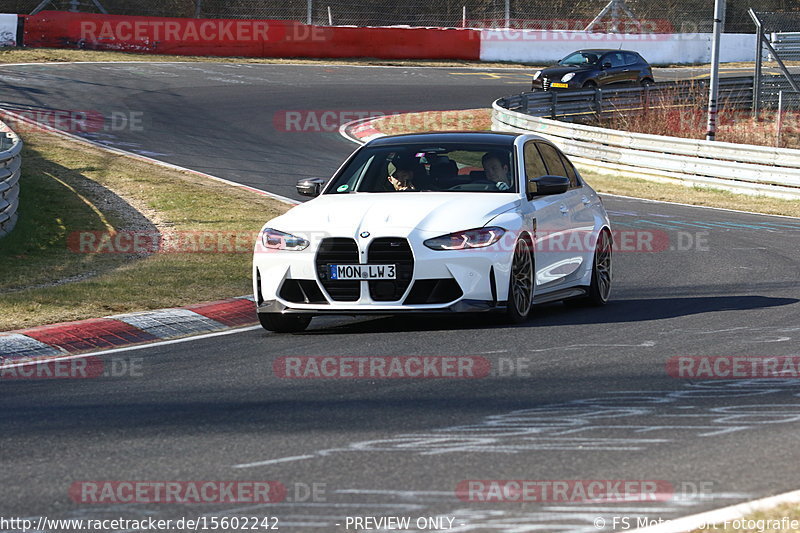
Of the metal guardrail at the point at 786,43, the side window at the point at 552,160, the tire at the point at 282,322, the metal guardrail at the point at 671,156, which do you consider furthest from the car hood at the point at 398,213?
the metal guardrail at the point at 786,43

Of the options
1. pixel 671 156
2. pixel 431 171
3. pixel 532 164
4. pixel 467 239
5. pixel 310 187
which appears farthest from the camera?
pixel 671 156

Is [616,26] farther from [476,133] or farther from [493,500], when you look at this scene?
[493,500]

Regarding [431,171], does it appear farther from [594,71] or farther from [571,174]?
[594,71]

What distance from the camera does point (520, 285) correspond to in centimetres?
1009

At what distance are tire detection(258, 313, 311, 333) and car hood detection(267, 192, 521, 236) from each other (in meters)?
0.71

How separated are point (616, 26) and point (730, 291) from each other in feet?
135

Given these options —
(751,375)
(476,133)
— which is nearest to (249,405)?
(751,375)

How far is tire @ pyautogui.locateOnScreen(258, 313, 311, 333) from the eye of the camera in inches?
396

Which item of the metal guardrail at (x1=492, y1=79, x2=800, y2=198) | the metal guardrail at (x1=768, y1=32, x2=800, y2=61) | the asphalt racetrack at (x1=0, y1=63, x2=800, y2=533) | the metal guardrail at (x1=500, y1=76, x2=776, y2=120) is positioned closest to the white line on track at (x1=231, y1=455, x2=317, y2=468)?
the asphalt racetrack at (x1=0, y1=63, x2=800, y2=533)

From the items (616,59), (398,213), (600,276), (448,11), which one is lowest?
(600,276)

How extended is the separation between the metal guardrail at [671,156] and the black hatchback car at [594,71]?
4838 millimetres

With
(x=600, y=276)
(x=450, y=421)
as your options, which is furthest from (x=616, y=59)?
(x=450, y=421)

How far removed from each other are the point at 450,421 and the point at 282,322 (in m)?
3.53

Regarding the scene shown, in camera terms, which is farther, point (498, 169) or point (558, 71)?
point (558, 71)
